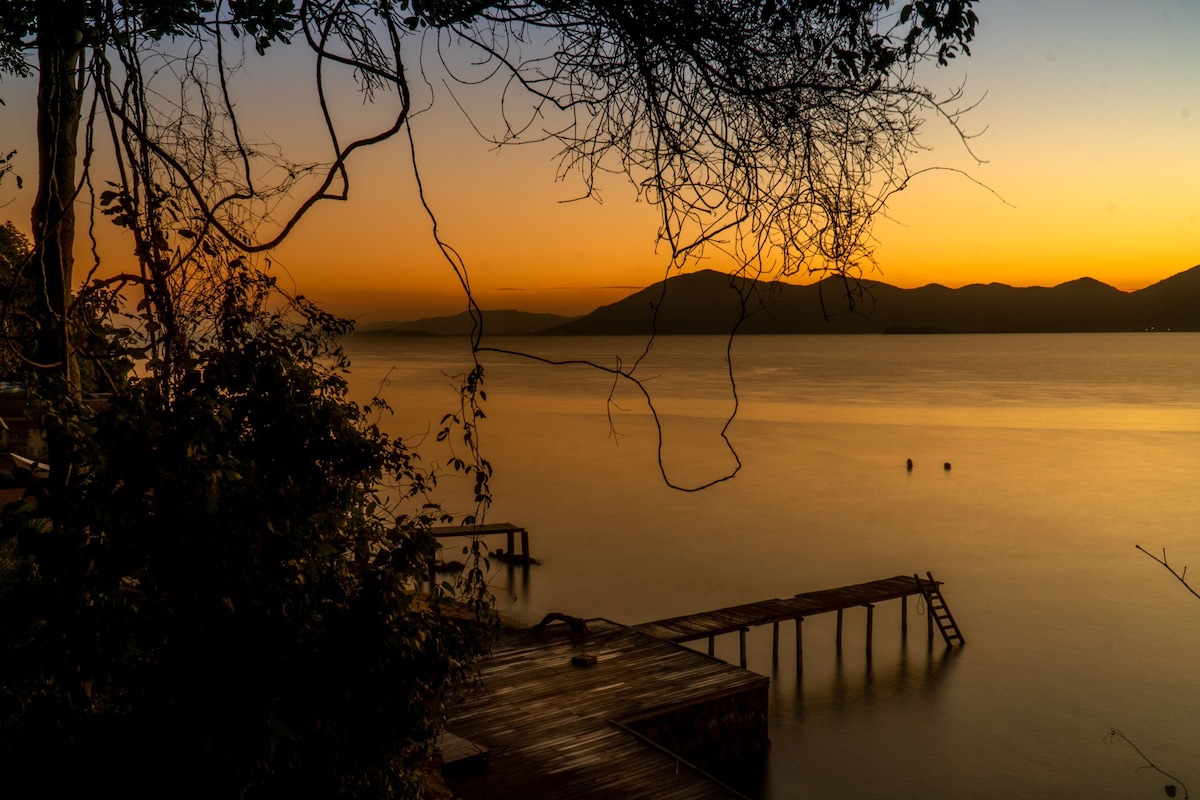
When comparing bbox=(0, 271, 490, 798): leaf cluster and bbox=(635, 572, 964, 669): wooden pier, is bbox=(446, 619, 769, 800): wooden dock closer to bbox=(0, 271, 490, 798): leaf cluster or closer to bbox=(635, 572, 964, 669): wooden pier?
bbox=(635, 572, 964, 669): wooden pier

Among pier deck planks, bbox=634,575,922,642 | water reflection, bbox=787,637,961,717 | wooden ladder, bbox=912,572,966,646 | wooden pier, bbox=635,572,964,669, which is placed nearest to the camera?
pier deck planks, bbox=634,575,922,642

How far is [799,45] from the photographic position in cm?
275

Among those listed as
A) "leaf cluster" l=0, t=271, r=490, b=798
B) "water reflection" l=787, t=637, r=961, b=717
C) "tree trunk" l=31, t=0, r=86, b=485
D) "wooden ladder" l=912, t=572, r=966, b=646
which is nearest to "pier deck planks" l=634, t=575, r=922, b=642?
"wooden ladder" l=912, t=572, r=966, b=646

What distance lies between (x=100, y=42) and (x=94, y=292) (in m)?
0.92

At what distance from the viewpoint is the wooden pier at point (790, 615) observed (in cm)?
1947

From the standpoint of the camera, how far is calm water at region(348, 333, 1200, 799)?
21.7 metres

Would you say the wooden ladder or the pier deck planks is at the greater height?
the pier deck planks

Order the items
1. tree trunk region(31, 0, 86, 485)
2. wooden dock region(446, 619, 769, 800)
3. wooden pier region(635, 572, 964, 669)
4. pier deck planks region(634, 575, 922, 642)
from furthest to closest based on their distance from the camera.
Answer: wooden pier region(635, 572, 964, 669)
pier deck planks region(634, 575, 922, 642)
wooden dock region(446, 619, 769, 800)
tree trunk region(31, 0, 86, 485)

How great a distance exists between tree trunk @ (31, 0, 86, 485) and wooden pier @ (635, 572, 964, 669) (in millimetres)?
15954

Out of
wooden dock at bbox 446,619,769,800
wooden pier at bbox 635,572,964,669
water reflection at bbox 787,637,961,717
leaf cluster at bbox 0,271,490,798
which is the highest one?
leaf cluster at bbox 0,271,490,798

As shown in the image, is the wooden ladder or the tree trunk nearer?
the tree trunk

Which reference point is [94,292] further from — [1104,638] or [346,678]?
[1104,638]

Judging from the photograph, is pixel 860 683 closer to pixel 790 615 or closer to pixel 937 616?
pixel 790 615

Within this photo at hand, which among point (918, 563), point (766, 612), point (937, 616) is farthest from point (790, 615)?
point (918, 563)
